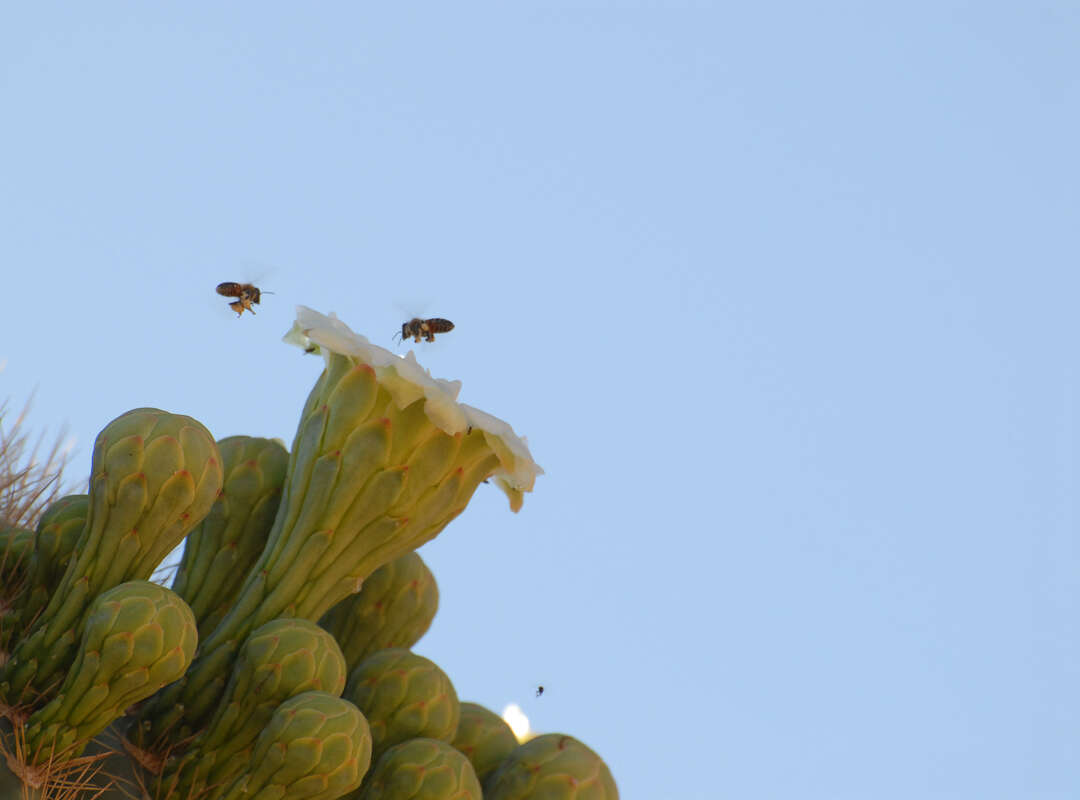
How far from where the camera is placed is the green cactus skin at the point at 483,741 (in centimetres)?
261

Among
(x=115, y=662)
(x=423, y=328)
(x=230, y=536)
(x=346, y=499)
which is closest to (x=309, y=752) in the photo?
(x=115, y=662)

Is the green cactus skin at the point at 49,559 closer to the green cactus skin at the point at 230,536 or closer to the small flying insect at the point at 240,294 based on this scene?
the green cactus skin at the point at 230,536

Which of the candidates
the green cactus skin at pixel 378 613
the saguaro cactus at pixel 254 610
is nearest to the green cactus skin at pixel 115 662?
the saguaro cactus at pixel 254 610

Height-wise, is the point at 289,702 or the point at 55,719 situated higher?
the point at 289,702

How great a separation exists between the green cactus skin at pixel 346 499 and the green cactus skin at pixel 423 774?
1.06 feet

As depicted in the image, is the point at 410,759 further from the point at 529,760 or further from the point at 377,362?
the point at 377,362

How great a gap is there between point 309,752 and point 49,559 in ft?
2.35

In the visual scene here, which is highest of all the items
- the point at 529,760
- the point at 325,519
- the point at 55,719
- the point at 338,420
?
the point at 338,420

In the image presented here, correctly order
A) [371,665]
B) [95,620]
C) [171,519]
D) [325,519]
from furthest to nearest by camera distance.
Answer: [371,665]
[325,519]
[171,519]
[95,620]

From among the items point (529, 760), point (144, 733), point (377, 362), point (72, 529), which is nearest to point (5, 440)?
point (72, 529)

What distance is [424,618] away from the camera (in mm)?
2830

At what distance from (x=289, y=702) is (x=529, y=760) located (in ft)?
1.77

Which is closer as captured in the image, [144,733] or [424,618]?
[144,733]

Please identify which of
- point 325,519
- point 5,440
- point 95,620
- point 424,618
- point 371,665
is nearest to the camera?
point 95,620
